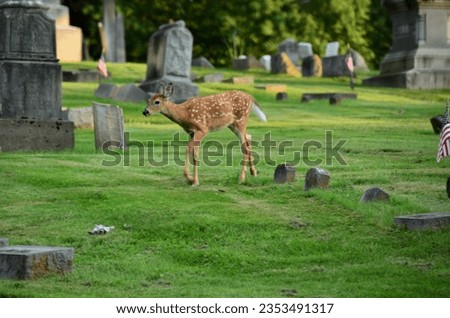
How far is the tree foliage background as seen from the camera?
6981 cm

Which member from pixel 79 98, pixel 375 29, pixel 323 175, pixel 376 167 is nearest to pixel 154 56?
pixel 79 98

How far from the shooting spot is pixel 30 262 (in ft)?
45.6

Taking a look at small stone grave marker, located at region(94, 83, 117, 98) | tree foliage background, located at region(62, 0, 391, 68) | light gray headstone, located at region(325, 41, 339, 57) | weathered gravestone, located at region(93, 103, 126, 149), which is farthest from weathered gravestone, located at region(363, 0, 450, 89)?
weathered gravestone, located at region(93, 103, 126, 149)

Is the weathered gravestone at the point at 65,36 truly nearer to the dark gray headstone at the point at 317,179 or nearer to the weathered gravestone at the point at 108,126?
the weathered gravestone at the point at 108,126

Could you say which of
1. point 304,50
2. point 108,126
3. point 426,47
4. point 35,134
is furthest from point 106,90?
point 304,50

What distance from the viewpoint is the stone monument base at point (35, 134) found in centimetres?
2395

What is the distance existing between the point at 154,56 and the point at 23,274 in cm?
2642

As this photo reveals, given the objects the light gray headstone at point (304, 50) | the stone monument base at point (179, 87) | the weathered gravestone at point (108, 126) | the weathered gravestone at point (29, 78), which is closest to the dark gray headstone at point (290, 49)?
the light gray headstone at point (304, 50)

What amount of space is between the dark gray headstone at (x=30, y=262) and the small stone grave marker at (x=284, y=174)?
6049mm

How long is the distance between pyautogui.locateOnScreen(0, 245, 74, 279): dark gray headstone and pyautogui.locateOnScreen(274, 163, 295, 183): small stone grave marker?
6049 millimetres

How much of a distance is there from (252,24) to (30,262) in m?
59.7

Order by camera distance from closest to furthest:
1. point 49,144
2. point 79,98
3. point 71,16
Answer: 1. point 49,144
2. point 79,98
3. point 71,16

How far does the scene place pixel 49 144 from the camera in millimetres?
24328

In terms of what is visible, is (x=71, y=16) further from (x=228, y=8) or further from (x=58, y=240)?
(x=58, y=240)
